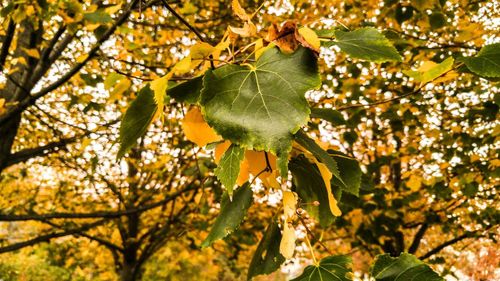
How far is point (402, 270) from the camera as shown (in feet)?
2.24

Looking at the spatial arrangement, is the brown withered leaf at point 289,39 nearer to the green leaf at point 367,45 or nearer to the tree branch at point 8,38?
the green leaf at point 367,45

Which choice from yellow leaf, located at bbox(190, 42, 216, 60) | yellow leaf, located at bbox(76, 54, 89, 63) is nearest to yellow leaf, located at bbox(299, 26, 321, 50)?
yellow leaf, located at bbox(190, 42, 216, 60)

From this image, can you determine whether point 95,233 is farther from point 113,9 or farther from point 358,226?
point 113,9

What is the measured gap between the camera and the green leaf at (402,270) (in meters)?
0.66

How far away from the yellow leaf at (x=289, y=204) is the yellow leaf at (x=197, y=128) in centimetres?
20

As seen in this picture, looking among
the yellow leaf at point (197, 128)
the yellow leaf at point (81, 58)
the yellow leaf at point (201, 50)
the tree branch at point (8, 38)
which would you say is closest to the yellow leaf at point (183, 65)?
the yellow leaf at point (201, 50)

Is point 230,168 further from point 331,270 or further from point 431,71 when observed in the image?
point 431,71

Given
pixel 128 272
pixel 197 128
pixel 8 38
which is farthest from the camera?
pixel 128 272

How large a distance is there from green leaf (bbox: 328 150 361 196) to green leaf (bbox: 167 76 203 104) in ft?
1.24

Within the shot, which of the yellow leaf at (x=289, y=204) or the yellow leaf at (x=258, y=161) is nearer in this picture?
the yellow leaf at (x=289, y=204)

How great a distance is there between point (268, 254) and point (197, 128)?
0.38 meters

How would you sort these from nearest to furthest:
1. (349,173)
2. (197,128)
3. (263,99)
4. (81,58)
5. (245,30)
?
1. (263,99)
2. (245,30)
3. (197,128)
4. (349,173)
5. (81,58)

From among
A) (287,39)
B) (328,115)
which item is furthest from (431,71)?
(287,39)

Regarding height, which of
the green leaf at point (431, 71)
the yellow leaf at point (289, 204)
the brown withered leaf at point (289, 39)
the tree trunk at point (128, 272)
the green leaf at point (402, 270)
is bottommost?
the green leaf at point (402, 270)
